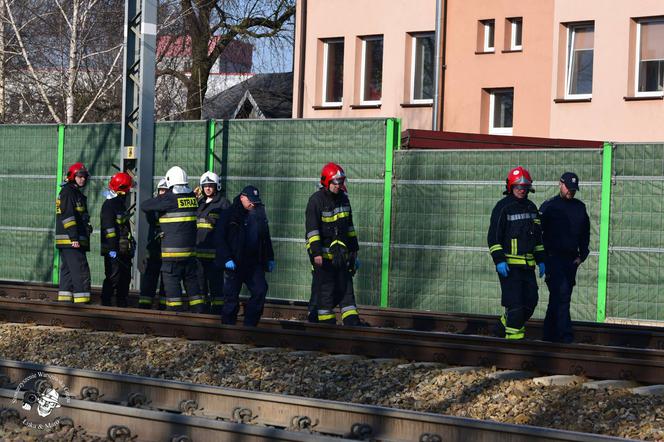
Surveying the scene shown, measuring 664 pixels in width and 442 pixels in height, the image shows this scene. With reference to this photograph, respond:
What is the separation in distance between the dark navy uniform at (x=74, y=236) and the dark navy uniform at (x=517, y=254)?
5.55m

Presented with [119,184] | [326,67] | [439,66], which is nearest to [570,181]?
[119,184]

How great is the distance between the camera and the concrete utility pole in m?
17.6

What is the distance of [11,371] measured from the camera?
32.1ft

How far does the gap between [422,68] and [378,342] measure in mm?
20965

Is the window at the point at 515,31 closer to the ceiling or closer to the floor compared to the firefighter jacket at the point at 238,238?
closer to the ceiling

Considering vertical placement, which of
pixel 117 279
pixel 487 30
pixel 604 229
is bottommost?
pixel 117 279

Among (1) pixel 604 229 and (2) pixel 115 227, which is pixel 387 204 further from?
(2) pixel 115 227

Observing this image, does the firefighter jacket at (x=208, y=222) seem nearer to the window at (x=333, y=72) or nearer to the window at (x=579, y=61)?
the window at (x=579, y=61)

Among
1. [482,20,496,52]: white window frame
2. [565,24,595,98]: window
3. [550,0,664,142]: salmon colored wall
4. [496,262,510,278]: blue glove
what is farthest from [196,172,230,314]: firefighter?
[482,20,496,52]: white window frame

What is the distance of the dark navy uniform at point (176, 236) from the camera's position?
1402cm

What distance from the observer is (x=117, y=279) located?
629 inches

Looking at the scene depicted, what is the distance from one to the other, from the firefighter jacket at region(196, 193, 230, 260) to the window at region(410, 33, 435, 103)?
56.0 ft

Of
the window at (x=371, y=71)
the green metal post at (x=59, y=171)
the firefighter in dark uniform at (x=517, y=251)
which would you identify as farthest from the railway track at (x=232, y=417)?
the window at (x=371, y=71)

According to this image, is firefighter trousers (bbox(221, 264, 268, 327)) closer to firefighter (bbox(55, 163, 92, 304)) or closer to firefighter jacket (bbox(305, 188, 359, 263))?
firefighter jacket (bbox(305, 188, 359, 263))
